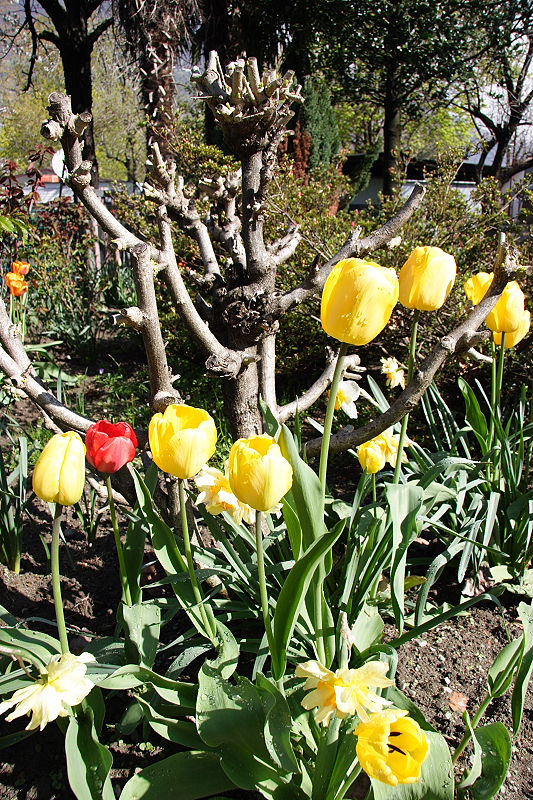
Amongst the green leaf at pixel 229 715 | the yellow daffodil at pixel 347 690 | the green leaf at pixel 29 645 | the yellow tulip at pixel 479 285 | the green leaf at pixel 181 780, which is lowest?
the green leaf at pixel 181 780

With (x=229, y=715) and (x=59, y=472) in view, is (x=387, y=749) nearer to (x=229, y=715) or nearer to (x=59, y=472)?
(x=229, y=715)

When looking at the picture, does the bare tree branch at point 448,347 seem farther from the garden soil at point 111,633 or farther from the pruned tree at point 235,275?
the garden soil at point 111,633

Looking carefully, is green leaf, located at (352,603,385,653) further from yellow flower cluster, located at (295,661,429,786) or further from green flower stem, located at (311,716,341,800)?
yellow flower cluster, located at (295,661,429,786)

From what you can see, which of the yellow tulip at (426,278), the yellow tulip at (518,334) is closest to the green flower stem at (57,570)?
the yellow tulip at (426,278)

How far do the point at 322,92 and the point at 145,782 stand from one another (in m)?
13.6

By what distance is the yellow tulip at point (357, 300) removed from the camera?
1.00 metres

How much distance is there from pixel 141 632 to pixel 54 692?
1.19ft

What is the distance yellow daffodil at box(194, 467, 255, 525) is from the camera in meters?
1.40

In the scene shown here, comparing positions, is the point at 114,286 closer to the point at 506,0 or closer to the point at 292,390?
the point at 292,390

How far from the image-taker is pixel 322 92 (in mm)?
12664

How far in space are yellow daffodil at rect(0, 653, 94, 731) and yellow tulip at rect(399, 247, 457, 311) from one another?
96 centimetres

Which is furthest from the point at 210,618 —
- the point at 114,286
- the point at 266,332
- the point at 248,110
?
the point at 114,286

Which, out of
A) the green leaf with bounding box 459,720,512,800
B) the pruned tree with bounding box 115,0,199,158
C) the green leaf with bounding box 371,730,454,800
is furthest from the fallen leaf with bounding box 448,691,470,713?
the pruned tree with bounding box 115,0,199,158

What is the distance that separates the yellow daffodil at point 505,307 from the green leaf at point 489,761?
3.58 ft
